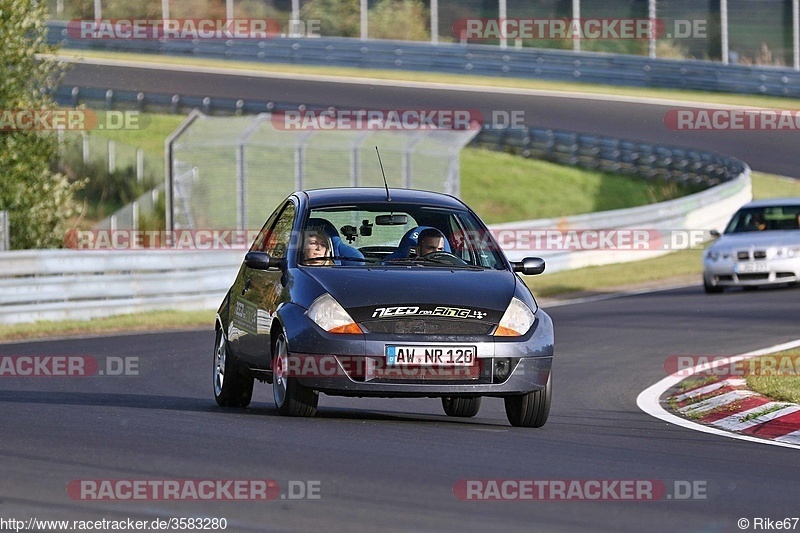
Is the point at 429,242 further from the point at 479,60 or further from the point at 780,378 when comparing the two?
the point at 479,60

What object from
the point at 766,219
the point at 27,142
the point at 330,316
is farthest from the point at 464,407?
the point at 766,219

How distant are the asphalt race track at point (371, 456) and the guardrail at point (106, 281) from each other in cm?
537

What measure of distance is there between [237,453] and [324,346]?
144 centimetres

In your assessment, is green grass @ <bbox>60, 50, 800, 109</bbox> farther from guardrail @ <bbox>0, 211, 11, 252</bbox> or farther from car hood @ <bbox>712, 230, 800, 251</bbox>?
guardrail @ <bbox>0, 211, 11, 252</bbox>

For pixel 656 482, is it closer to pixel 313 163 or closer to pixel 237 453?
pixel 237 453

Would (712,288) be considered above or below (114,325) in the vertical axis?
below

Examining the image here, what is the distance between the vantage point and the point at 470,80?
45344 mm

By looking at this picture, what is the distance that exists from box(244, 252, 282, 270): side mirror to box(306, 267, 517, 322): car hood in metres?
0.47

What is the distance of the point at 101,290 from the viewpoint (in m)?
19.5

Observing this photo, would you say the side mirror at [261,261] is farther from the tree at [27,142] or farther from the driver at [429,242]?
the tree at [27,142]
